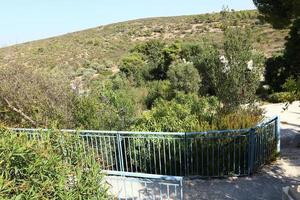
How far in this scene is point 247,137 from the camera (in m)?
7.87

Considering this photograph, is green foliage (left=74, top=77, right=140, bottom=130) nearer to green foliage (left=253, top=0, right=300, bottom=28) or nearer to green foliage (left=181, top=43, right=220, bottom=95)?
green foliage (left=181, top=43, right=220, bottom=95)

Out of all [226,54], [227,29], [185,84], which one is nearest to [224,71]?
[226,54]

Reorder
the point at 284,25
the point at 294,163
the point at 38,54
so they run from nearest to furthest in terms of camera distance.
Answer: the point at 284,25 → the point at 294,163 → the point at 38,54

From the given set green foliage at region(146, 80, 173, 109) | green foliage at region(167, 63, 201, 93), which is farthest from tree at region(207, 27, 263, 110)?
green foliage at region(146, 80, 173, 109)

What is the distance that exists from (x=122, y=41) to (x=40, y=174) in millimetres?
47032

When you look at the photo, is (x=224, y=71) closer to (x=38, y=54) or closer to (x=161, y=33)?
(x=38, y=54)

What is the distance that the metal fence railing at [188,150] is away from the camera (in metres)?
7.89

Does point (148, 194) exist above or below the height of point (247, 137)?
below

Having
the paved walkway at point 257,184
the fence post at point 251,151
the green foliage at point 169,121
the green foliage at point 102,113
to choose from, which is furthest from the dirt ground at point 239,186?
the green foliage at point 102,113

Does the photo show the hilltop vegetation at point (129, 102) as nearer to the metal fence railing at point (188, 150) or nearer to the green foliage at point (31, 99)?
the green foliage at point (31, 99)

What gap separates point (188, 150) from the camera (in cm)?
802

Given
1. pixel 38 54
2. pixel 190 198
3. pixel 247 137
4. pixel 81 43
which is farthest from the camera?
pixel 81 43

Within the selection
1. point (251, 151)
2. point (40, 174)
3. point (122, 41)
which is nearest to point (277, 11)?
point (251, 151)

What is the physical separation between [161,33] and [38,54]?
1684 cm
